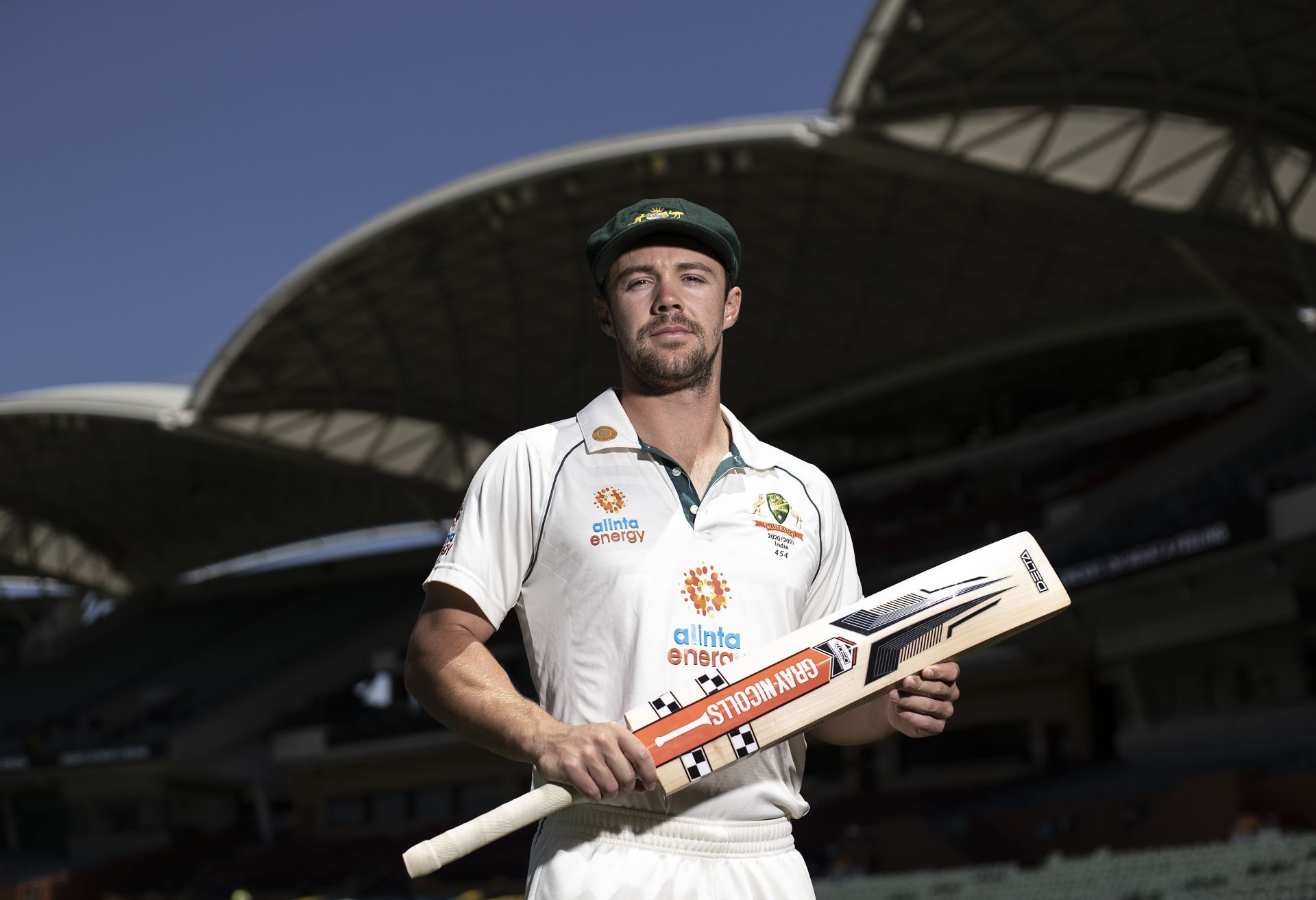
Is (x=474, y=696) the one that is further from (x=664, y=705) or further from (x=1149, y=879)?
(x=1149, y=879)

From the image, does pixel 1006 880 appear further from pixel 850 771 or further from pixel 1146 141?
pixel 850 771

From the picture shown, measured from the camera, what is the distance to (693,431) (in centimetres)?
297

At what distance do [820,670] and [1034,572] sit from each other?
527mm

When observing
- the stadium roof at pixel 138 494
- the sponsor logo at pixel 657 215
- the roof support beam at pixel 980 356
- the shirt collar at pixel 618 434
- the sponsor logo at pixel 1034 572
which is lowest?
the sponsor logo at pixel 1034 572

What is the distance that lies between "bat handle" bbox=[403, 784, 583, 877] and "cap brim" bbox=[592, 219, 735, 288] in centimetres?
113

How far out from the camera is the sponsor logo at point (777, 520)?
2.87 metres

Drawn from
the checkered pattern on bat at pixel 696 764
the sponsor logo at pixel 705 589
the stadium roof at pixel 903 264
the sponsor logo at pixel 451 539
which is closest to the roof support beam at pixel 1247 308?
the stadium roof at pixel 903 264

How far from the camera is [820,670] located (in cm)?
263

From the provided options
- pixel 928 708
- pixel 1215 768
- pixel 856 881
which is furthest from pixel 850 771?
pixel 928 708

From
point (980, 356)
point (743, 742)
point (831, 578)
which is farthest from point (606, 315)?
point (980, 356)

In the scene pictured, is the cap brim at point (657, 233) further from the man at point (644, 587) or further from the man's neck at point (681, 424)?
the man's neck at point (681, 424)

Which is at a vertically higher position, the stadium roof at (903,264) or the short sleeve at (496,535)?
the stadium roof at (903,264)

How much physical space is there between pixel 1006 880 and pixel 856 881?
333 cm

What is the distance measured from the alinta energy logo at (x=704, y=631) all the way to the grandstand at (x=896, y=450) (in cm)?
1120
